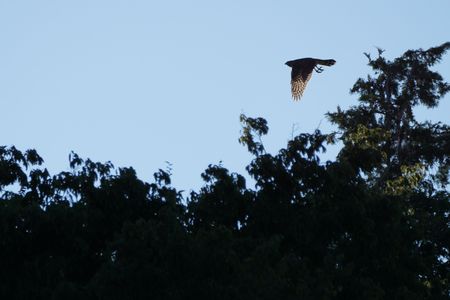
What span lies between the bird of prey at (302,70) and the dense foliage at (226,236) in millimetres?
3728

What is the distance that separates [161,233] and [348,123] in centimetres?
1688

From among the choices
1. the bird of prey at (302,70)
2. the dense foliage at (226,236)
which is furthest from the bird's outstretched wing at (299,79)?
the dense foliage at (226,236)

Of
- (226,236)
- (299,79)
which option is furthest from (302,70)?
(226,236)

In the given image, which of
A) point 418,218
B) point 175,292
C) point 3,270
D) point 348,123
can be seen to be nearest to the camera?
point 175,292

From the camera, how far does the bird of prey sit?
33.5m

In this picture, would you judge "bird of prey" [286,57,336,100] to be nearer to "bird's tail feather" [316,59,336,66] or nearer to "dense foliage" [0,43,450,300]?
"bird's tail feather" [316,59,336,66]

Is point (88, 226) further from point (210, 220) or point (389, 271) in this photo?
point (389, 271)

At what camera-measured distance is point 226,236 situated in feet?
74.6

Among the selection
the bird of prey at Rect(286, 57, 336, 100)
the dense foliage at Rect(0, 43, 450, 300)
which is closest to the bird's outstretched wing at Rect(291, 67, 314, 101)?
the bird of prey at Rect(286, 57, 336, 100)

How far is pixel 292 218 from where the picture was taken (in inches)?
1024

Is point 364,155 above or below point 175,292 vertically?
above

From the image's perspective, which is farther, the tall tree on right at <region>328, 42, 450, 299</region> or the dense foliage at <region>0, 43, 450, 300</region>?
the tall tree on right at <region>328, 42, 450, 299</region>

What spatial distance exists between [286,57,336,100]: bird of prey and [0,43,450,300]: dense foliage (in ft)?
12.2

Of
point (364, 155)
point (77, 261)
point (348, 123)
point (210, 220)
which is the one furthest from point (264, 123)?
point (348, 123)
